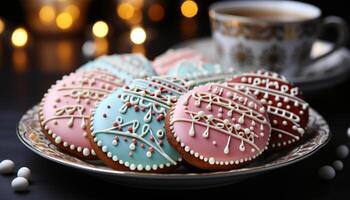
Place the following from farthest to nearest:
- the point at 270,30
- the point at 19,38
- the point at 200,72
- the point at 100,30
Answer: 1. the point at 100,30
2. the point at 19,38
3. the point at 270,30
4. the point at 200,72

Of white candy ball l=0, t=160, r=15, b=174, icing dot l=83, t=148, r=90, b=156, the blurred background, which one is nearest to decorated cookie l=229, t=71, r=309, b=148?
icing dot l=83, t=148, r=90, b=156

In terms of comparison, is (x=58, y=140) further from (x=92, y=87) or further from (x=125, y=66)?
(x=125, y=66)

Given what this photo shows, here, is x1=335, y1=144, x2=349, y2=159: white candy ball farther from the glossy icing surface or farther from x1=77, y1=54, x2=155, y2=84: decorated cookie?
x1=77, y1=54, x2=155, y2=84: decorated cookie

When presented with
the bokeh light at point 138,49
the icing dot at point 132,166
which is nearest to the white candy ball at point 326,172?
the icing dot at point 132,166

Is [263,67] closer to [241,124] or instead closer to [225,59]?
[225,59]

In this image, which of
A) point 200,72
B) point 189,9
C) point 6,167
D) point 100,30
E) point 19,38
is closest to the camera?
point 6,167

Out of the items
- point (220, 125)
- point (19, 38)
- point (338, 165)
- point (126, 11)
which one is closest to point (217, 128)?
point (220, 125)
